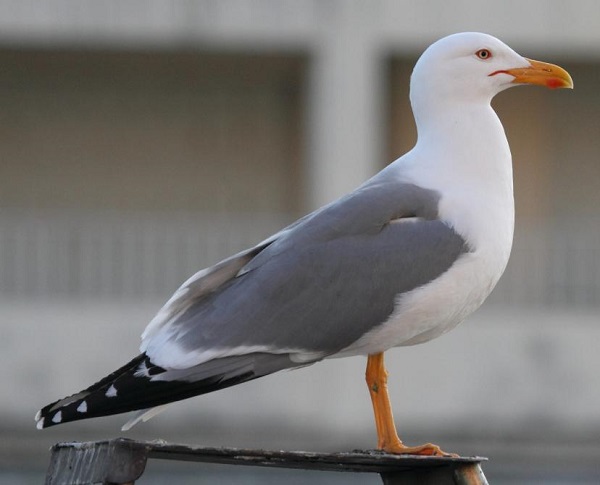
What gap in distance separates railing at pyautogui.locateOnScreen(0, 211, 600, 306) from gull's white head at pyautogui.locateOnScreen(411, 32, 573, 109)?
20.3 feet

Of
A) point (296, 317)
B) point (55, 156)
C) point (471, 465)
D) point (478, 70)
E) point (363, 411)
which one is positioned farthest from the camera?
point (55, 156)

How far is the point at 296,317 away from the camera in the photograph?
4148 mm

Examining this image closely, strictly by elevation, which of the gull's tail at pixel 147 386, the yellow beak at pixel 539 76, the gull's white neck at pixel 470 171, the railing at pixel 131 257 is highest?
the yellow beak at pixel 539 76

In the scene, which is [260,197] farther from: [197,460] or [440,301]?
[197,460]

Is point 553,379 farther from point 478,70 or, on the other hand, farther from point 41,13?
point 478,70

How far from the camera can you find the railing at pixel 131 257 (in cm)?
1075

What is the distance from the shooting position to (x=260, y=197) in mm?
11984

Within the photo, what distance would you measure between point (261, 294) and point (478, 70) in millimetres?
830

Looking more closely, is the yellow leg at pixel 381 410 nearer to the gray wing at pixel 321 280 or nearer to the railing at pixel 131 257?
the gray wing at pixel 321 280

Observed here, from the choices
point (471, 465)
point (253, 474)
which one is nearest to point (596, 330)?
point (253, 474)

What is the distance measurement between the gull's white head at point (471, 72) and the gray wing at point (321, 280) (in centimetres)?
31

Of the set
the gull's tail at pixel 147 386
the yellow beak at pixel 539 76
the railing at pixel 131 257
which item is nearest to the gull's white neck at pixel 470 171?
the yellow beak at pixel 539 76

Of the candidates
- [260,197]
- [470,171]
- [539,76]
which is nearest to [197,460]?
[470,171]

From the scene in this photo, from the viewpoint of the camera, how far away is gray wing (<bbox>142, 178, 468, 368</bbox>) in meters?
4.08
